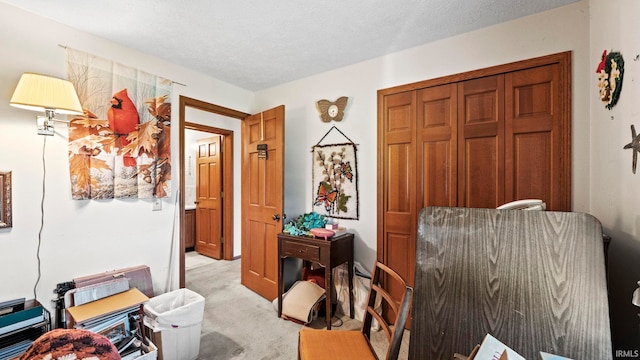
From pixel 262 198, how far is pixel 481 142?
2.23m

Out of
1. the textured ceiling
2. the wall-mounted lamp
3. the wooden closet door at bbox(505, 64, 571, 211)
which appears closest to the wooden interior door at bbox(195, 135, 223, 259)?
the textured ceiling

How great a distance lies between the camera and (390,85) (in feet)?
8.32

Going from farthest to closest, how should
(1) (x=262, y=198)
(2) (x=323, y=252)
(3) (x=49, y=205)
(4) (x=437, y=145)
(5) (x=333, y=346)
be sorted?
1. (1) (x=262, y=198)
2. (2) (x=323, y=252)
3. (4) (x=437, y=145)
4. (3) (x=49, y=205)
5. (5) (x=333, y=346)

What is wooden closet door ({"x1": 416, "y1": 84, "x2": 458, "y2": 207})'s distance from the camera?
2184mm

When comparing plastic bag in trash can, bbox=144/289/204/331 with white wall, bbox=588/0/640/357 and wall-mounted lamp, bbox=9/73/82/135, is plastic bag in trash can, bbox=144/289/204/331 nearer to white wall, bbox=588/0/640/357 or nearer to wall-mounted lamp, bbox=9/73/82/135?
wall-mounted lamp, bbox=9/73/82/135

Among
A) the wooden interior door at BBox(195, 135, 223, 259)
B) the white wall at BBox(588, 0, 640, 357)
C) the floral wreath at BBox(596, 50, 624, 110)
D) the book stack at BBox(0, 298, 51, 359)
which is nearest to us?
the white wall at BBox(588, 0, 640, 357)

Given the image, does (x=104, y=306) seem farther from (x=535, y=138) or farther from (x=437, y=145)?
(x=535, y=138)

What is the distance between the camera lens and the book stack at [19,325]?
61.6 inches

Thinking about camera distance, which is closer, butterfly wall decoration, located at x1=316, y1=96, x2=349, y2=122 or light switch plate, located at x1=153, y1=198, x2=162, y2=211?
light switch plate, located at x1=153, y1=198, x2=162, y2=211

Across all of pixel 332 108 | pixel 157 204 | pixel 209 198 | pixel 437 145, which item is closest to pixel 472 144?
pixel 437 145

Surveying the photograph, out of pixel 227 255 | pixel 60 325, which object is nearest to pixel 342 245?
pixel 60 325

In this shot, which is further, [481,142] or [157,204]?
[157,204]

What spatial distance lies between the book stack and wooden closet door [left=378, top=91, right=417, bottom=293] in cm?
254

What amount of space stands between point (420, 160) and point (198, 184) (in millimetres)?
4001
